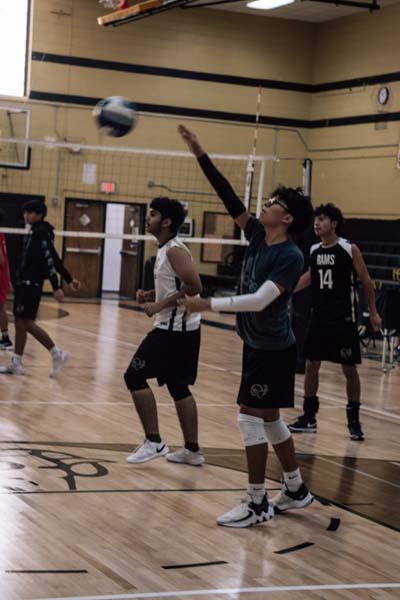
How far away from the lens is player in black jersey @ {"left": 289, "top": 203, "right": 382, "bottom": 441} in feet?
25.3

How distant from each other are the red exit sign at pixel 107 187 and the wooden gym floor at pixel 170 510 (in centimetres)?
1343

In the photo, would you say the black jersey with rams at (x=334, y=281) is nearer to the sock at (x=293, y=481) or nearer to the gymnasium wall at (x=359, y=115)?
the sock at (x=293, y=481)

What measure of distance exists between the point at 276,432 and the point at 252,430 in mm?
212

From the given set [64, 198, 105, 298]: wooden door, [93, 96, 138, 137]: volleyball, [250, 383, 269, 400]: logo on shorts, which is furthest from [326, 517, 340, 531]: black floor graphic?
[64, 198, 105, 298]: wooden door

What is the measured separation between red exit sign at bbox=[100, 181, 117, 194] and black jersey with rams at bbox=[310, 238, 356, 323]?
15.2 metres

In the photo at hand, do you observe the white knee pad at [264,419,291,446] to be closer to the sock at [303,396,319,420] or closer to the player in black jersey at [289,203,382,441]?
the player in black jersey at [289,203,382,441]

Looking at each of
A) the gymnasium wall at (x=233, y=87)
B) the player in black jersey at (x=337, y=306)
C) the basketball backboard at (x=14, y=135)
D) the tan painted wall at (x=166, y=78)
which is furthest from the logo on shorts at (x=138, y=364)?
the tan painted wall at (x=166, y=78)

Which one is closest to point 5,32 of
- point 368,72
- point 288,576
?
point 368,72

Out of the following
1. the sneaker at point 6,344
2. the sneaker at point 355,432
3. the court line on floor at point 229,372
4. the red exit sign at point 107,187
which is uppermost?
the red exit sign at point 107,187

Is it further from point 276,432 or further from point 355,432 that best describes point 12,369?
point 276,432

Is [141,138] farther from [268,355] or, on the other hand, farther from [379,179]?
[268,355]

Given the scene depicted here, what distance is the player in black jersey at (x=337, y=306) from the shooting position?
25.3 ft

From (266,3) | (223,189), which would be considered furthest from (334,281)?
(266,3)

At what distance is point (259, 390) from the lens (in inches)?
201
